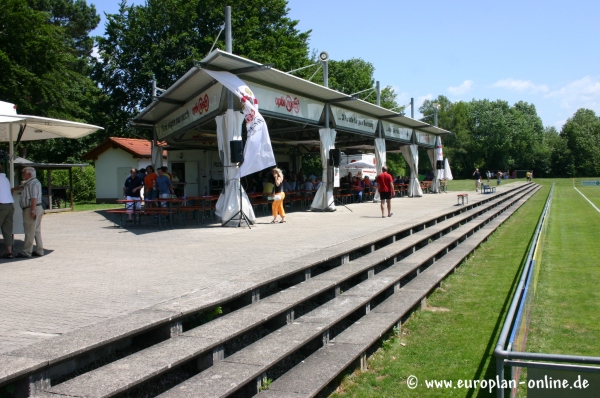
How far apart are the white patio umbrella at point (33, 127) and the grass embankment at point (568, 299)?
7.59 metres

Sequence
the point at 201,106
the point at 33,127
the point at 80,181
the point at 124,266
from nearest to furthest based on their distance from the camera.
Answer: the point at 124,266, the point at 33,127, the point at 201,106, the point at 80,181

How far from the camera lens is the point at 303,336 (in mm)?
4844

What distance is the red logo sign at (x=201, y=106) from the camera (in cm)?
1381

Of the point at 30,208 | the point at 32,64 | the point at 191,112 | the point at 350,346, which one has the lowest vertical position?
the point at 350,346

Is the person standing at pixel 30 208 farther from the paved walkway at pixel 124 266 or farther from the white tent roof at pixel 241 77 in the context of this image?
the white tent roof at pixel 241 77

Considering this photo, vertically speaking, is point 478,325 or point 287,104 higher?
point 287,104

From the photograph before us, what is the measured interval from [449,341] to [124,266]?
4.31 metres

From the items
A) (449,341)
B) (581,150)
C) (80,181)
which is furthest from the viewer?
(581,150)

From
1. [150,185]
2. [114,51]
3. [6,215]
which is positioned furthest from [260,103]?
[114,51]

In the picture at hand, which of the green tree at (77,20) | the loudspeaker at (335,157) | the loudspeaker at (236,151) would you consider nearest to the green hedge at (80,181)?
the green tree at (77,20)

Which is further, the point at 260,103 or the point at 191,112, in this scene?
the point at 191,112

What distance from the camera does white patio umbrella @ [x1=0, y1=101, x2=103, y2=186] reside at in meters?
8.24

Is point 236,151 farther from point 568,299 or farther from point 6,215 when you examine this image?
point 568,299

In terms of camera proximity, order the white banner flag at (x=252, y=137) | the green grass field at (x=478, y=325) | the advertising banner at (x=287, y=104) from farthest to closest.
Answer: the advertising banner at (x=287, y=104), the white banner flag at (x=252, y=137), the green grass field at (x=478, y=325)
